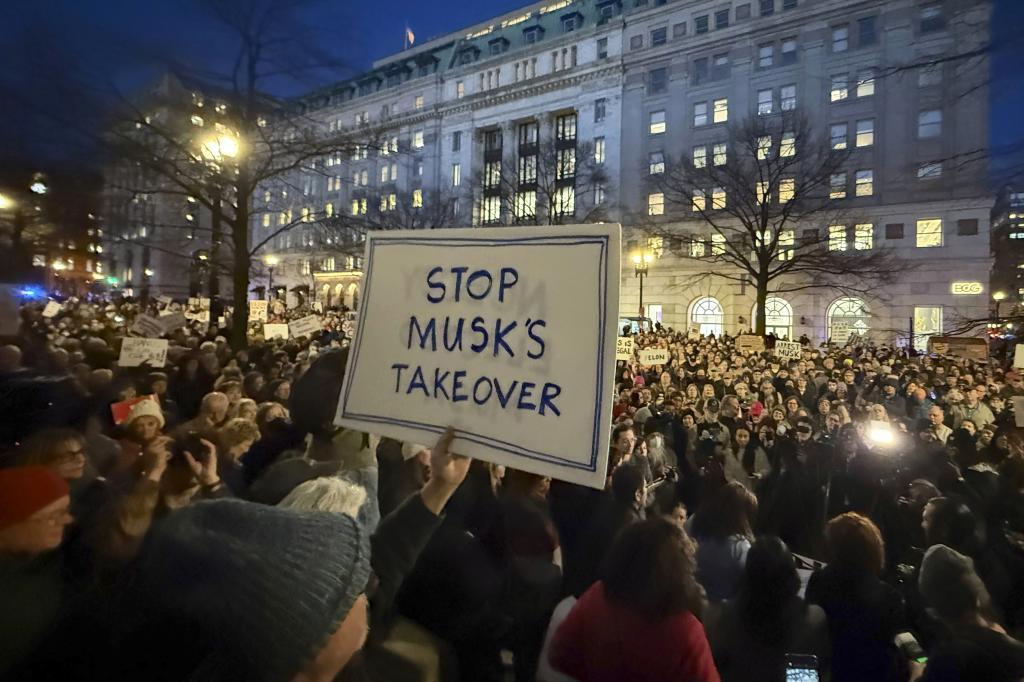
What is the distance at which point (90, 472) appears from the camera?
10.5 ft

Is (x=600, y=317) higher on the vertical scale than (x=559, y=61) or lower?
lower

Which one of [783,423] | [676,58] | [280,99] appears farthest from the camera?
[676,58]

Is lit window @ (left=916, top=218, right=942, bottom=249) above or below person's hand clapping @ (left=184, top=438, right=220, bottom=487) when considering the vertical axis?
above

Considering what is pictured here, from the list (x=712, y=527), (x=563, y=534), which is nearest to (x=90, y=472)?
(x=563, y=534)

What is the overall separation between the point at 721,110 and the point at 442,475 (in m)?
40.7

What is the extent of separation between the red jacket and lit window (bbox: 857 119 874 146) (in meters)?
38.5

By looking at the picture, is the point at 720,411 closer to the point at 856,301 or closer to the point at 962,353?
the point at 962,353

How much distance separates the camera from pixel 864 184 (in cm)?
3247

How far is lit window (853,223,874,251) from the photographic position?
3078 centimetres

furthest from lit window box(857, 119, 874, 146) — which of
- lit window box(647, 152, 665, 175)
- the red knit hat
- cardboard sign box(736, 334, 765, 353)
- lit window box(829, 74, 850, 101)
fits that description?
the red knit hat

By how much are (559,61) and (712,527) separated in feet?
165

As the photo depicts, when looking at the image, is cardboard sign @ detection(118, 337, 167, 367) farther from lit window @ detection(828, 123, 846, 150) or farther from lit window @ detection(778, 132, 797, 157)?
lit window @ detection(828, 123, 846, 150)

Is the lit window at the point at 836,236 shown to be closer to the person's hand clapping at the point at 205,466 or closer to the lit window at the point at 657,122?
the lit window at the point at 657,122

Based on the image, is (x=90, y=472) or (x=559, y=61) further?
(x=559, y=61)
